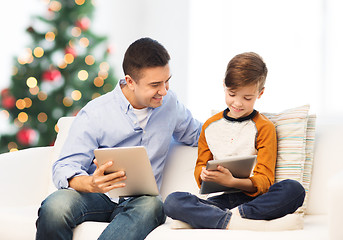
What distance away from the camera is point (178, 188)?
7.16 ft

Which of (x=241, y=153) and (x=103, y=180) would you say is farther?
(x=241, y=153)

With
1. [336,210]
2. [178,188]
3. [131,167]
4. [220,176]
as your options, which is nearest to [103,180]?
[131,167]

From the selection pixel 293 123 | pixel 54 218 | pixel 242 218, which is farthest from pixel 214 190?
pixel 54 218

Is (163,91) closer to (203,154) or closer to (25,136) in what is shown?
(203,154)

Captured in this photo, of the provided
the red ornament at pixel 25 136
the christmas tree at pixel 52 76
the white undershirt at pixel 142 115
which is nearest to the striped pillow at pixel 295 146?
the white undershirt at pixel 142 115

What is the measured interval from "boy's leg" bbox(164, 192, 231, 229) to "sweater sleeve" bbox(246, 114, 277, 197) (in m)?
0.19

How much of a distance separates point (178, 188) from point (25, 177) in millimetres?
740

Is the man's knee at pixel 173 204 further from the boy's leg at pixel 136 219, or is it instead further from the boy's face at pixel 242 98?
the boy's face at pixel 242 98

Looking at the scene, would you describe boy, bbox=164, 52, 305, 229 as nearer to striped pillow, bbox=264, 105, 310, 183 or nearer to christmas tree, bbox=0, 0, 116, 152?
striped pillow, bbox=264, 105, 310, 183

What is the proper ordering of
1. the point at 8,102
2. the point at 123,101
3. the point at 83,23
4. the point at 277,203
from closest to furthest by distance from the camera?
the point at 277,203
the point at 123,101
the point at 8,102
the point at 83,23

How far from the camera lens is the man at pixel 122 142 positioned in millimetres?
1709

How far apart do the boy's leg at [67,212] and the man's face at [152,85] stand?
44 cm

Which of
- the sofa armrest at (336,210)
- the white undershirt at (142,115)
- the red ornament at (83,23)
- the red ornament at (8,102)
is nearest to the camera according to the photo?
the sofa armrest at (336,210)

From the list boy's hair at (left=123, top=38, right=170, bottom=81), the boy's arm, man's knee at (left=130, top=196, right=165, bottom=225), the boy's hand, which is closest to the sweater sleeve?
the boy's hand
